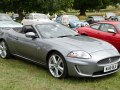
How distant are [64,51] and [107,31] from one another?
4.18 m

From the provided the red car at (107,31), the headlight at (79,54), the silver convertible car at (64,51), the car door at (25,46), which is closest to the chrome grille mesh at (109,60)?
the silver convertible car at (64,51)

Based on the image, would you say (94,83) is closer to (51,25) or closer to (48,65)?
(48,65)

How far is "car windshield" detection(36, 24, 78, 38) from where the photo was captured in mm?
7117

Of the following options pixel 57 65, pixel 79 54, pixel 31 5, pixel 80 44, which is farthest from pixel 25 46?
pixel 31 5

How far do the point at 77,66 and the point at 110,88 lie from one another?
856 millimetres

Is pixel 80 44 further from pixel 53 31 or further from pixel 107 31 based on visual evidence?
pixel 107 31

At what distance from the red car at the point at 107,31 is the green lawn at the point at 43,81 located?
2.80m

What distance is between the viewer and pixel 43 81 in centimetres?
610

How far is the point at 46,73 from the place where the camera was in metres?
6.85

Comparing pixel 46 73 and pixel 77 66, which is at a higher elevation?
pixel 77 66

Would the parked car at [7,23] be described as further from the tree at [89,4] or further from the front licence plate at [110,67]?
the tree at [89,4]

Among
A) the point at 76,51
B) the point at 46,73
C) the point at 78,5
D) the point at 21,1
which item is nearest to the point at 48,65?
the point at 46,73

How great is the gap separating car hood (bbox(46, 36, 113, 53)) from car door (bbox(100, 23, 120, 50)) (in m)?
2.67

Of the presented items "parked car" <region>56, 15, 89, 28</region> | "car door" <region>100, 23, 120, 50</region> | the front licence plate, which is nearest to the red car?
"car door" <region>100, 23, 120, 50</region>
